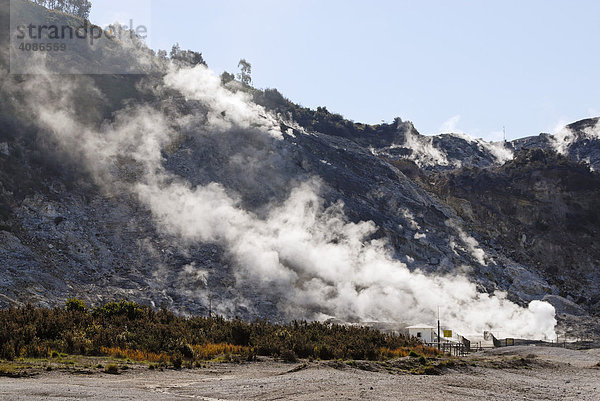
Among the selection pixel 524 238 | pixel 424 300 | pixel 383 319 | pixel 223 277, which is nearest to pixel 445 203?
pixel 524 238

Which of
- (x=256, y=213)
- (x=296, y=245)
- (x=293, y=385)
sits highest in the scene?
(x=256, y=213)

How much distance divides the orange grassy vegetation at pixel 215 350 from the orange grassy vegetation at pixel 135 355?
69.6 inches

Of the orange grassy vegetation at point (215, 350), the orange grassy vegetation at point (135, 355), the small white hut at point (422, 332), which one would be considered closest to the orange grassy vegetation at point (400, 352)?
the orange grassy vegetation at point (215, 350)

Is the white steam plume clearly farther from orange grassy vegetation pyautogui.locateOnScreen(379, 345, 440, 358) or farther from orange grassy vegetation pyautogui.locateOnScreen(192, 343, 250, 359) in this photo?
orange grassy vegetation pyautogui.locateOnScreen(192, 343, 250, 359)

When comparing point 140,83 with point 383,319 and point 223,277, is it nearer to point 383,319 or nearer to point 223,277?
point 223,277

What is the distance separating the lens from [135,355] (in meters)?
24.6

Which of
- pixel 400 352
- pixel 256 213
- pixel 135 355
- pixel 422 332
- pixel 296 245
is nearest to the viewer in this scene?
pixel 135 355

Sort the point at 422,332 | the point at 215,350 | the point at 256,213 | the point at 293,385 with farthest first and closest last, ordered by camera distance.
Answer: the point at 256,213
the point at 422,332
the point at 215,350
the point at 293,385

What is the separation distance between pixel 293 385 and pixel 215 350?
33.4ft

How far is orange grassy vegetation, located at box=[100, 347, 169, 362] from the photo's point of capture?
79.8ft

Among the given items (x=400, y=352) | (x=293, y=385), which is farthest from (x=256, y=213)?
(x=293, y=385)

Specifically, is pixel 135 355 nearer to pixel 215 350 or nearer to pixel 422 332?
pixel 215 350

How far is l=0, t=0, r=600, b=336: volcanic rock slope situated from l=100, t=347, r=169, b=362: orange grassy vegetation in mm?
18173

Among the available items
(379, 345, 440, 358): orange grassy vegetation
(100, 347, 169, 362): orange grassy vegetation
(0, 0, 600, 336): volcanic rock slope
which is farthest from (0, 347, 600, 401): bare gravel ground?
(0, 0, 600, 336): volcanic rock slope
